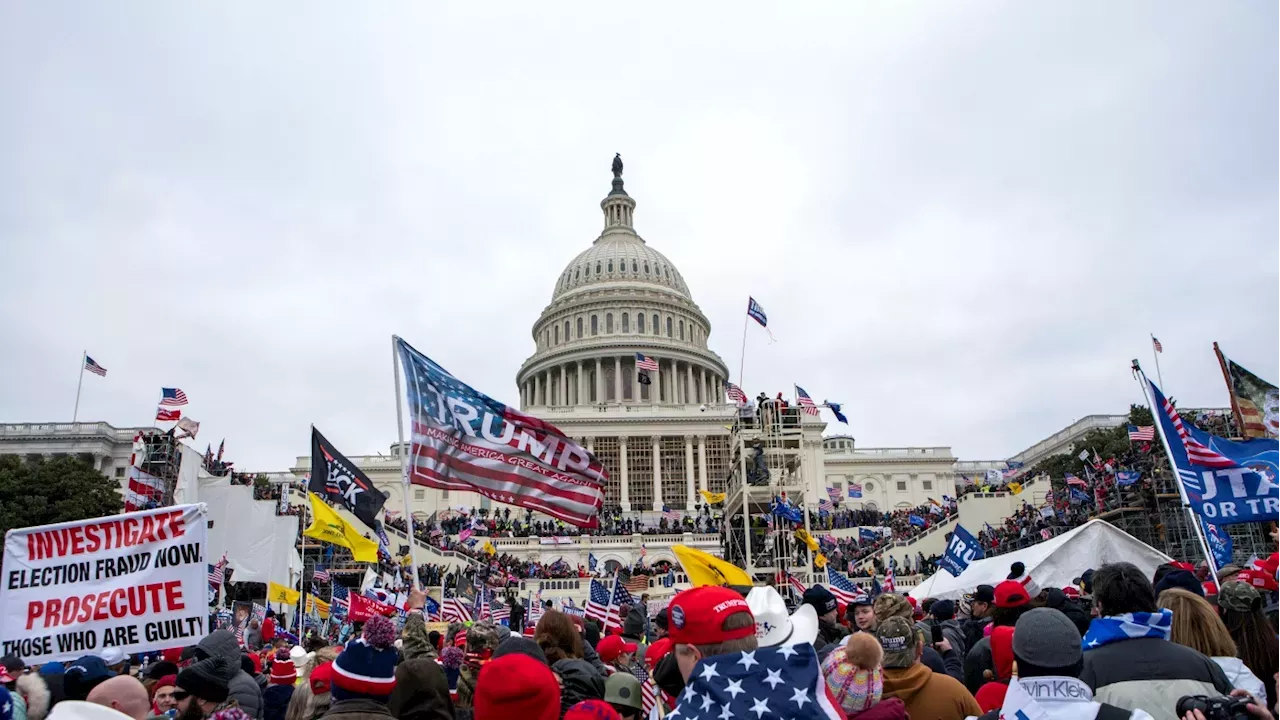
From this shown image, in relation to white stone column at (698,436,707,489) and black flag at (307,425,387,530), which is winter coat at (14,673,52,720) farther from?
white stone column at (698,436,707,489)

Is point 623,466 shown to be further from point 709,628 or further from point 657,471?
point 709,628

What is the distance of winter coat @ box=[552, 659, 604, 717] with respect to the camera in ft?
20.8

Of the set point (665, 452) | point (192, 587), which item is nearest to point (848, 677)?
point (192, 587)

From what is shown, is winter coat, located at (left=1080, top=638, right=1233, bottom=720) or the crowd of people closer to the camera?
the crowd of people

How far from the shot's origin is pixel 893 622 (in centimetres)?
586

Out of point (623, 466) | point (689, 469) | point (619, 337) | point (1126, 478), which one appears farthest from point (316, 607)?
point (619, 337)

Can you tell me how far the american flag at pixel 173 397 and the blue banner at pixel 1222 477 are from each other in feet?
144

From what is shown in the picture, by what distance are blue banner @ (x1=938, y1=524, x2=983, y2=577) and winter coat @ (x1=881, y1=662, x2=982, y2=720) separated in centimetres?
1338

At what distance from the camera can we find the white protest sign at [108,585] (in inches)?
345

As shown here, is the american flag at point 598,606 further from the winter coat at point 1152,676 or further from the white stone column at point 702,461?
the white stone column at point 702,461

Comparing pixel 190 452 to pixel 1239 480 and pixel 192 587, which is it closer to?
pixel 192 587

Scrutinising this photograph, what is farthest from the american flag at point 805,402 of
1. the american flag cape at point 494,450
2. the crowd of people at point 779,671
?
the crowd of people at point 779,671

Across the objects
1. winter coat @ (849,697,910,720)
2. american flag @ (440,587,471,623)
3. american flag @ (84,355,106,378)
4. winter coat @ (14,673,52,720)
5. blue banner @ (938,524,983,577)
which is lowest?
winter coat @ (849,697,910,720)

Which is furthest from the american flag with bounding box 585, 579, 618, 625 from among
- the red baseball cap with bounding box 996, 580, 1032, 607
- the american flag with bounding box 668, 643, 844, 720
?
the american flag with bounding box 668, 643, 844, 720
